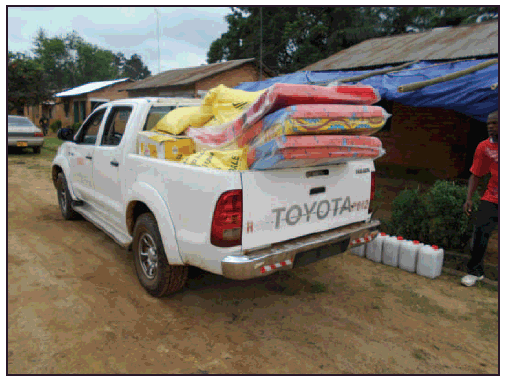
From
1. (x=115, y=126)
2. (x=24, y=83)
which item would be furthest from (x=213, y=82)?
(x=115, y=126)

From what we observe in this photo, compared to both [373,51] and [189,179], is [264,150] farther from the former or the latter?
[373,51]

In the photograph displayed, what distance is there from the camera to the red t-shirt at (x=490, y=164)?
3797 millimetres

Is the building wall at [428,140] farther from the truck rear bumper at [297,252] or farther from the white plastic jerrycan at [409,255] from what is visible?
the truck rear bumper at [297,252]

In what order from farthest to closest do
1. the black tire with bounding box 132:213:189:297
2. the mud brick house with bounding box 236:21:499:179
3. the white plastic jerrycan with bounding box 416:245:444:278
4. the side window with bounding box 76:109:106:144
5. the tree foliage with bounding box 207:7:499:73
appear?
the tree foliage with bounding box 207:7:499:73 → the mud brick house with bounding box 236:21:499:179 → the side window with bounding box 76:109:106:144 → the white plastic jerrycan with bounding box 416:245:444:278 → the black tire with bounding box 132:213:189:297

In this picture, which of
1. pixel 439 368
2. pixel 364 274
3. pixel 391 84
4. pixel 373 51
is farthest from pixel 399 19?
pixel 439 368

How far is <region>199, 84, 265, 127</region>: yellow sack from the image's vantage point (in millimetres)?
3461

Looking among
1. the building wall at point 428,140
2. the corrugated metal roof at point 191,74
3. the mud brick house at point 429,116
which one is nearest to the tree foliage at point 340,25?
the corrugated metal roof at point 191,74

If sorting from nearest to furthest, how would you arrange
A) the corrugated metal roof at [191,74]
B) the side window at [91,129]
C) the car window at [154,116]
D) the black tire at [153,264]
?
the black tire at [153,264], the car window at [154,116], the side window at [91,129], the corrugated metal roof at [191,74]

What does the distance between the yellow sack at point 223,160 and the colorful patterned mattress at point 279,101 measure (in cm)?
22

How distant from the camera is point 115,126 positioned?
4.36 m

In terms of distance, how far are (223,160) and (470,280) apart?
2.94 meters

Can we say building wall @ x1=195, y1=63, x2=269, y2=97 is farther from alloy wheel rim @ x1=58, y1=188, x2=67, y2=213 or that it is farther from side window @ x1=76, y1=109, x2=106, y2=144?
side window @ x1=76, y1=109, x2=106, y2=144

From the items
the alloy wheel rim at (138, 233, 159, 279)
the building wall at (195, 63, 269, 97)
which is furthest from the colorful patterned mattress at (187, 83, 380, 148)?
the building wall at (195, 63, 269, 97)

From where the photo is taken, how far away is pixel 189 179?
288 centimetres
